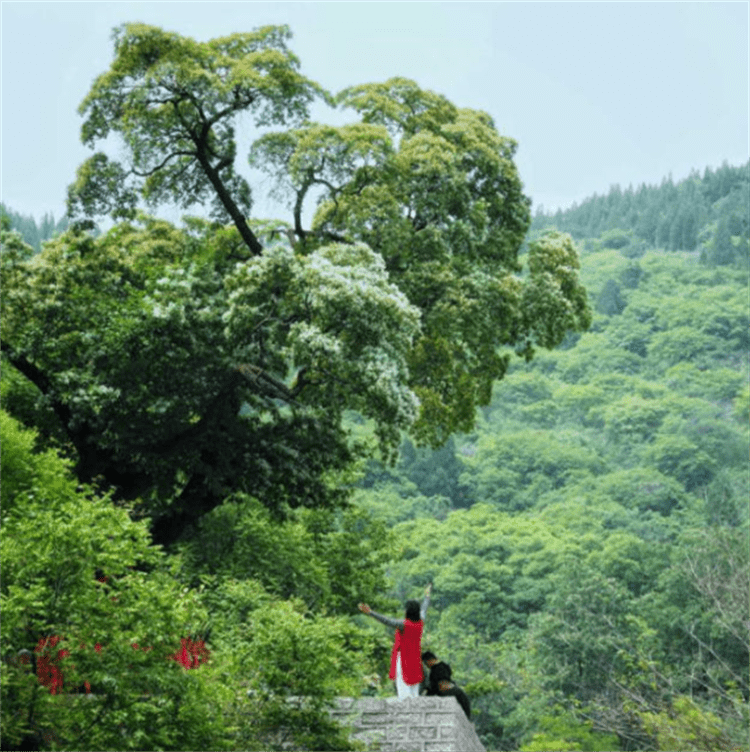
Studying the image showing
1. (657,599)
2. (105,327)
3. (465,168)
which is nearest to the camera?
(105,327)

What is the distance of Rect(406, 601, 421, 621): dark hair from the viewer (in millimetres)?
14137

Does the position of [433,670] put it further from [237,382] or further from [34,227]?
[34,227]

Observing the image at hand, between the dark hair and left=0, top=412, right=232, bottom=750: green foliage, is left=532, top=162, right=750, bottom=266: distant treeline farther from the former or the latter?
left=0, top=412, right=232, bottom=750: green foliage

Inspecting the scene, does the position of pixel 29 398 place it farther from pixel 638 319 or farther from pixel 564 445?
pixel 638 319

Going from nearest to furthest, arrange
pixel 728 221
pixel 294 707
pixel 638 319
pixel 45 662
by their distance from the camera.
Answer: pixel 45 662, pixel 294 707, pixel 638 319, pixel 728 221

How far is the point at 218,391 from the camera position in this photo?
19.5 metres

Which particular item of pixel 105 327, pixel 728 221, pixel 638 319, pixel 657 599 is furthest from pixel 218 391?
pixel 728 221

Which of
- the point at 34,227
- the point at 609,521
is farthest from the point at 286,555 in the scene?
the point at 34,227

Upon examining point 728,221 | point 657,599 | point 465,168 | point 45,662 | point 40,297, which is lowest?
point 657,599

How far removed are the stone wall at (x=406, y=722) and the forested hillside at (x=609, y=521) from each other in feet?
30.2

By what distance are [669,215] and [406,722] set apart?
15265 centimetres

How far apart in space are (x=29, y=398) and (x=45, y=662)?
11681mm

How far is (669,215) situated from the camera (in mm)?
159750

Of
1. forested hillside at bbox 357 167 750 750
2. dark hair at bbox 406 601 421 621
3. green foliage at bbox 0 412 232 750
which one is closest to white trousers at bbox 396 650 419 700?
dark hair at bbox 406 601 421 621
